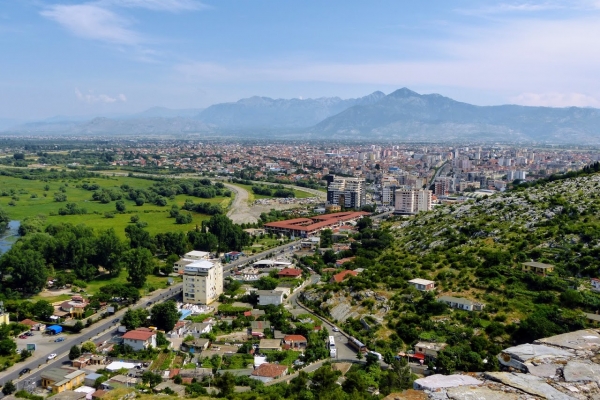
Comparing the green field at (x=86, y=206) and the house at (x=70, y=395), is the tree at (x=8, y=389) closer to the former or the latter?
the house at (x=70, y=395)

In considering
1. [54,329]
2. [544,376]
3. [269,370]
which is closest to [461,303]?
[269,370]

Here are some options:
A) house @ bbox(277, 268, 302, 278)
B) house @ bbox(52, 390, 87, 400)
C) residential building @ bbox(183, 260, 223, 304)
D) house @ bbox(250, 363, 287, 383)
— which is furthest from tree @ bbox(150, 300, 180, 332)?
house @ bbox(277, 268, 302, 278)

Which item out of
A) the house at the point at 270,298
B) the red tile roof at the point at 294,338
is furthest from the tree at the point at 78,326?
the red tile roof at the point at 294,338

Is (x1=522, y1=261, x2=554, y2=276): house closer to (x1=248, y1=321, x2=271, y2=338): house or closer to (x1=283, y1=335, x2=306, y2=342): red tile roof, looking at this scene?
(x1=283, y1=335, x2=306, y2=342): red tile roof

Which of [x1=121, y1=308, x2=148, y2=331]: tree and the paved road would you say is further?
[x1=121, y1=308, x2=148, y2=331]: tree

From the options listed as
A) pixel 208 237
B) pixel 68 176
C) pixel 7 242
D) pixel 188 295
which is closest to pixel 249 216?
pixel 208 237

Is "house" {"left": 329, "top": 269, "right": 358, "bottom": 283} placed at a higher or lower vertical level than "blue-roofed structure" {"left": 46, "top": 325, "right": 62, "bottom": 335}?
higher
